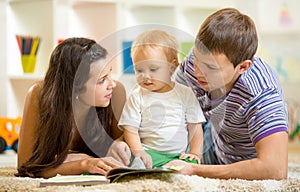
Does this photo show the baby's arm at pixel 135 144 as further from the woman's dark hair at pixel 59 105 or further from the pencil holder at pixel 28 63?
the pencil holder at pixel 28 63

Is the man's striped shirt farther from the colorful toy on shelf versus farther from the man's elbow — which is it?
the colorful toy on shelf

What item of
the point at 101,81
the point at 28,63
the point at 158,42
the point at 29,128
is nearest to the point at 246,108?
the point at 158,42

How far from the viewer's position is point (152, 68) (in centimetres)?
156

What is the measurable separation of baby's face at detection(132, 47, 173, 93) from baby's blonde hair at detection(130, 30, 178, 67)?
1 centimetres

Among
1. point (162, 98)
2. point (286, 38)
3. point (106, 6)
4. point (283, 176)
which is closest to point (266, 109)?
point (283, 176)

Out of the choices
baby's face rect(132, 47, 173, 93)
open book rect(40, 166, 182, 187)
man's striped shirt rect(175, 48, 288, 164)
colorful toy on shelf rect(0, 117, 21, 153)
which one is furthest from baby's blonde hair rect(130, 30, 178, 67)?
colorful toy on shelf rect(0, 117, 21, 153)

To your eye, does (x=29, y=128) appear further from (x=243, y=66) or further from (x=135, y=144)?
(x=243, y=66)

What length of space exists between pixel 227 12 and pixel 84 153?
586 millimetres

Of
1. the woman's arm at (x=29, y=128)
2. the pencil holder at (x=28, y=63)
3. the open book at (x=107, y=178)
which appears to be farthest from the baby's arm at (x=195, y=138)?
the pencil holder at (x=28, y=63)

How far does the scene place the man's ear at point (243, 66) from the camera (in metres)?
1.56

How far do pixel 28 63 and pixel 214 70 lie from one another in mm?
1822

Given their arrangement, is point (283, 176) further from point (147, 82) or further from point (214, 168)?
point (147, 82)

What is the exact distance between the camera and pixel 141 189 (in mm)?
1205

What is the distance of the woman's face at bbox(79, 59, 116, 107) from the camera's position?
5.16 ft
